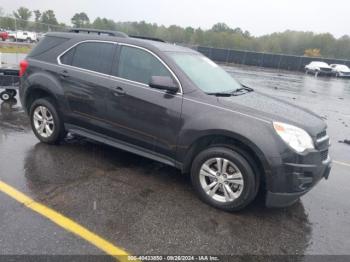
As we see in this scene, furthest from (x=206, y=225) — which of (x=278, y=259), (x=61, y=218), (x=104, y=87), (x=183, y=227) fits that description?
(x=104, y=87)

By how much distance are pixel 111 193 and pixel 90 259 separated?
1177 millimetres

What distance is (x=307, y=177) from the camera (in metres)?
3.38

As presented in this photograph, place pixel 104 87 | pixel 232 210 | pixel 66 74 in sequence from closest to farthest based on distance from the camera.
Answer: pixel 232 210 < pixel 104 87 < pixel 66 74

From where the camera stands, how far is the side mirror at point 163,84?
12.3 ft

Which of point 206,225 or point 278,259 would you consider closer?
point 278,259

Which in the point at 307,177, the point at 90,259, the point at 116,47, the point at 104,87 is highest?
the point at 116,47

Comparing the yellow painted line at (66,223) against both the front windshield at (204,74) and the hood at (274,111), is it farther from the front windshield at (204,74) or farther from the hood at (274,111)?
the front windshield at (204,74)

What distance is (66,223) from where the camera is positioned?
123 inches

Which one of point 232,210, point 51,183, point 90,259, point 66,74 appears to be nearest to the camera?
point 90,259

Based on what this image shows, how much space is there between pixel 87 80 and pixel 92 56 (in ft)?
1.28

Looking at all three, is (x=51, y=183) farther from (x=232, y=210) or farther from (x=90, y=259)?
(x=232, y=210)

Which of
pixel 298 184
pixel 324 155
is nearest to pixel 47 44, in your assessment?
pixel 298 184

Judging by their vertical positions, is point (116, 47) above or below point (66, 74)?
above

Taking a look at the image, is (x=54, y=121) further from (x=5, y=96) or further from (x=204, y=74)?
(x=5, y=96)
